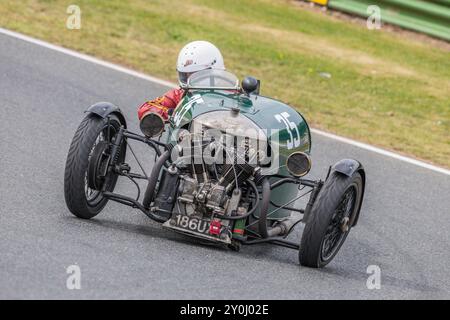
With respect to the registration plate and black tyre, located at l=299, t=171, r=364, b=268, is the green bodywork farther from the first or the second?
the registration plate

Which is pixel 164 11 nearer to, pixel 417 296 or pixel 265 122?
pixel 265 122

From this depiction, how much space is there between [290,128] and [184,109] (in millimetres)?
824

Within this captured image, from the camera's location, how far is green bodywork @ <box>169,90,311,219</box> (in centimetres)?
782

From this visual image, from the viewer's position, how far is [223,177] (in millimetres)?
7469

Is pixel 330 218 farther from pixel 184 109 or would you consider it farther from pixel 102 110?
pixel 102 110

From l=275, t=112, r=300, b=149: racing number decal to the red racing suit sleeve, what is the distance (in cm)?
89

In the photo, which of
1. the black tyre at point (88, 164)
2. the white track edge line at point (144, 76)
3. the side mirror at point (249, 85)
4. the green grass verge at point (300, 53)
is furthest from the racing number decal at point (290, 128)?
the green grass verge at point (300, 53)

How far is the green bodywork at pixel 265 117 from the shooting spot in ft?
25.7

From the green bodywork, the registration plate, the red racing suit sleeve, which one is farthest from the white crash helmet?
the registration plate

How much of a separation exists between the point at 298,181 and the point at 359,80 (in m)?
6.66

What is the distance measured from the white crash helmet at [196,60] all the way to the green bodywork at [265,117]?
34 cm

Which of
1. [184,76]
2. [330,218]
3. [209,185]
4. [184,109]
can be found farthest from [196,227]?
[184,76]

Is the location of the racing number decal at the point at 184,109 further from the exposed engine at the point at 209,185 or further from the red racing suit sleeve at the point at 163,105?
the exposed engine at the point at 209,185

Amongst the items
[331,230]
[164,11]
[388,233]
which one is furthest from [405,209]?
[164,11]
